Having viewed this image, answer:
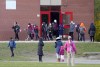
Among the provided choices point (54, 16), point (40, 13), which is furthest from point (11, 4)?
point (54, 16)

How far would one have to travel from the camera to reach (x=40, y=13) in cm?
6069

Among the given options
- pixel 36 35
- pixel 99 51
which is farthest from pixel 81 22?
pixel 99 51

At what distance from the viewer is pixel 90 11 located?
6106 centimetres

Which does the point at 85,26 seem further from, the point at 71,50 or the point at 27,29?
the point at 71,50

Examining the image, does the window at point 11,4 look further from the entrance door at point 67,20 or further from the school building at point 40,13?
the entrance door at point 67,20

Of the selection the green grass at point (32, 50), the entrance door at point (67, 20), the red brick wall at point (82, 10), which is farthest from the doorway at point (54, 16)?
the green grass at point (32, 50)

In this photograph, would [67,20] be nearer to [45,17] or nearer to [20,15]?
[45,17]

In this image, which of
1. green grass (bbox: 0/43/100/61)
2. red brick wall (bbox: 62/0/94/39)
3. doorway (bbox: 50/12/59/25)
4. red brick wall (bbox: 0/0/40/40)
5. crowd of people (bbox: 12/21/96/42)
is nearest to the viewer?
green grass (bbox: 0/43/100/61)

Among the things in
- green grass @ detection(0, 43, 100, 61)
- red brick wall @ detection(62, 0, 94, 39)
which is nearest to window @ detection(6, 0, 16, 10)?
red brick wall @ detection(62, 0, 94, 39)

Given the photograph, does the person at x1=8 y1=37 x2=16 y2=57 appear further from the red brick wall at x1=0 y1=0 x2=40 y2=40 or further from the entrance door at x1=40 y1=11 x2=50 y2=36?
the entrance door at x1=40 y1=11 x2=50 y2=36

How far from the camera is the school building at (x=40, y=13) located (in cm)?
6020

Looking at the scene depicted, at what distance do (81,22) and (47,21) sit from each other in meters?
3.89

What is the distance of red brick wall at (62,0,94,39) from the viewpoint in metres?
60.8

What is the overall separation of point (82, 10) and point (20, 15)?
7108 mm
